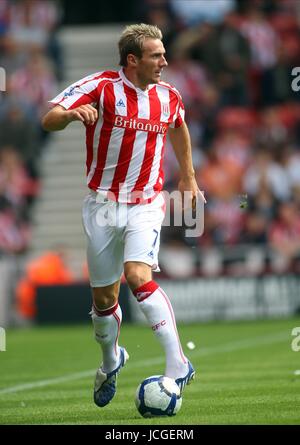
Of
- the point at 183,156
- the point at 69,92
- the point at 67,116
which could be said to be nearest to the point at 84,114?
the point at 67,116

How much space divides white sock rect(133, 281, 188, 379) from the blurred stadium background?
998 cm

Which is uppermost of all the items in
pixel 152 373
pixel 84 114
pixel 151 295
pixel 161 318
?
pixel 84 114

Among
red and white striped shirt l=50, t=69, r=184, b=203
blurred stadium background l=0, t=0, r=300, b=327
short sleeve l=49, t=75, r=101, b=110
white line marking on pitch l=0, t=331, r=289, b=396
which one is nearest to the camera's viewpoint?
short sleeve l=49, t=75, r=101, b=110

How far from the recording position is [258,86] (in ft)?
68.4

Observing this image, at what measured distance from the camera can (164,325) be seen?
7660 millimetres

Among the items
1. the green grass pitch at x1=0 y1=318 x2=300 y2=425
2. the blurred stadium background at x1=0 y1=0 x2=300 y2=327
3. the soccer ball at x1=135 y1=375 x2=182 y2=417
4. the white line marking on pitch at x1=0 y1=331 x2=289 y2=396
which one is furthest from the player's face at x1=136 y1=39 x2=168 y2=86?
the blurred stadium background at x1=0 y1=0 x2=300 y2=327

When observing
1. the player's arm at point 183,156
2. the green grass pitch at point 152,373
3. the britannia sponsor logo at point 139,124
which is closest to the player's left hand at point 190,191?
the player's arm at point 183,156

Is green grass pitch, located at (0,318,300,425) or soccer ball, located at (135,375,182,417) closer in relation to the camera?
soccer ball, located at (135,375,182,417)

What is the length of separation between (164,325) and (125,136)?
1.35 meters

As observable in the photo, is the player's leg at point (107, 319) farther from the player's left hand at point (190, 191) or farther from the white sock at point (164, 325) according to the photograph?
the player's left hand at point (190, 191)

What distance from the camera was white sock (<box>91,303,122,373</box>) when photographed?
27.5 ft

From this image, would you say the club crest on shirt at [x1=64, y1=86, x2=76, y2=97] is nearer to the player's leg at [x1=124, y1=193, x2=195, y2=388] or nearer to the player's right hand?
the player's right hand

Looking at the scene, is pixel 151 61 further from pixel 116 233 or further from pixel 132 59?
pixel 116 233

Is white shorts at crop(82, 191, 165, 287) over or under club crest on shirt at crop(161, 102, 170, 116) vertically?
under
